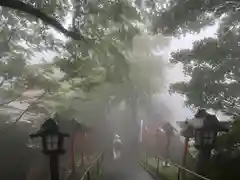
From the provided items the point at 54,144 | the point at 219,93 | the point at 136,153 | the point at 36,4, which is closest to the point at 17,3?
the point at 36,4

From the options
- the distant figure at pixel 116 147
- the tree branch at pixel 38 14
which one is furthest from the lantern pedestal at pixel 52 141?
the distant figure at pixel 116 147

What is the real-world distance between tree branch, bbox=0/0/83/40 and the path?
6757 millimetres

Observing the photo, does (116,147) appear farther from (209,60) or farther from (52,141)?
(52,141)

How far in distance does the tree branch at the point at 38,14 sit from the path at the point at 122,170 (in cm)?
676

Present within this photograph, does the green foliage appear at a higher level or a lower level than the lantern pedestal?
higher

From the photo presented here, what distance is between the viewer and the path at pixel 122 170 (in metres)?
12.0

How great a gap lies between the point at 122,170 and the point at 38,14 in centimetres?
975

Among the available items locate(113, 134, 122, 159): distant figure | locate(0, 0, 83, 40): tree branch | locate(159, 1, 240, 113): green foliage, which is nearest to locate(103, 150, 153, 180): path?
locate(113, 134, 122, 159): distant figure

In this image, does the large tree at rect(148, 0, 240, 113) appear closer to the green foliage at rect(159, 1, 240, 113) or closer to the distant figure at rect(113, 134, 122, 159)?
the green foliage at rect(159, 1, 240, 113)

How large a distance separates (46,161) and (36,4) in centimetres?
953

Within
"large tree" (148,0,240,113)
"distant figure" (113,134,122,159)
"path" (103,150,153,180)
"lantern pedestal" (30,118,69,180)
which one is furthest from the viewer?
"distant figure" (113,134,122,159)

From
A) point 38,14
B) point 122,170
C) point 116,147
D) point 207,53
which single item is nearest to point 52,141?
point 38,14

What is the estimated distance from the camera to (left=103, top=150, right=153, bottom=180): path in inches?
473

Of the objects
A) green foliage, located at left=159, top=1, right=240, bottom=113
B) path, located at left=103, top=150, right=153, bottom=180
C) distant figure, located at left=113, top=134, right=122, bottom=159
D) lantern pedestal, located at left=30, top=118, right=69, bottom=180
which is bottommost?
path, located at left=103, top=150, right=153, bottom=180
